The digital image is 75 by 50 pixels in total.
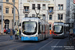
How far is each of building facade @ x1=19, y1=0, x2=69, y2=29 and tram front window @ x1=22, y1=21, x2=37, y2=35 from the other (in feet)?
150

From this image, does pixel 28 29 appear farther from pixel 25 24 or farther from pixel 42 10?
pixel 42 10

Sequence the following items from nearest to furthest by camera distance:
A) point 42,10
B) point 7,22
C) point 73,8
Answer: point 73,8
point 7,22
point 42,10

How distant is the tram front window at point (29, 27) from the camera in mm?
25859

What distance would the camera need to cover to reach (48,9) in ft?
238

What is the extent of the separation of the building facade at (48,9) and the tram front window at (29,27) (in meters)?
45.8

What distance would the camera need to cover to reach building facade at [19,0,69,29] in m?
72.1

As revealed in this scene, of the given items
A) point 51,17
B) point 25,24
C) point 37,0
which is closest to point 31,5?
point 37,0

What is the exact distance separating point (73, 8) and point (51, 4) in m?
47.1

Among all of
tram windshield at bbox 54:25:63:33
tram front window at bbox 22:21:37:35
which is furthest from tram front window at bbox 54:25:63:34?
tram front window at bbox 22:21:37:35

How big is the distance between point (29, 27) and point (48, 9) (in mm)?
46862

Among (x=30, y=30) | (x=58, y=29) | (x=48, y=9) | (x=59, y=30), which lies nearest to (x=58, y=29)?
(x=58, y=29)

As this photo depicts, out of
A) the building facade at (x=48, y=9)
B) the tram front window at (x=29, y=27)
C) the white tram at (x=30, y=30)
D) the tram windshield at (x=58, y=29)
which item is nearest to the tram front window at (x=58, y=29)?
the tram windshield at (x=58, y=29)

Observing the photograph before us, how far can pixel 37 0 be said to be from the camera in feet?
238

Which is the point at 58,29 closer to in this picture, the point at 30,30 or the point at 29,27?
the point at 29,27
